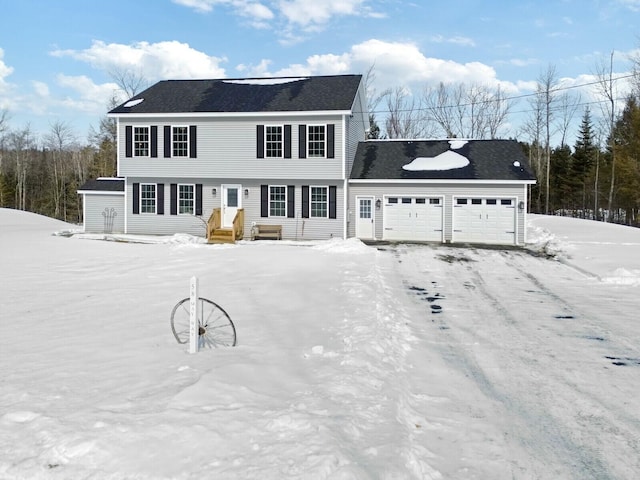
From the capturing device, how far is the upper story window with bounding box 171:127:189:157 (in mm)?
20406

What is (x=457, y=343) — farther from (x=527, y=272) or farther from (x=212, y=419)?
(x=527, y=272)

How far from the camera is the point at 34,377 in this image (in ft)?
15.5

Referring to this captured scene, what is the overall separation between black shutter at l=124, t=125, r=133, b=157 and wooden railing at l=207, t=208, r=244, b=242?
454cm

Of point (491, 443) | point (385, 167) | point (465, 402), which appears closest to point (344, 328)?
point (465, 402)

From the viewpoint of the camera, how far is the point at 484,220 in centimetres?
1941

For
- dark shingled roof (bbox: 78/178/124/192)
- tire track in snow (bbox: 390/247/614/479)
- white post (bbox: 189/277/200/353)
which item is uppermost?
dark shingled roof (bbox: 78/178/124/192)

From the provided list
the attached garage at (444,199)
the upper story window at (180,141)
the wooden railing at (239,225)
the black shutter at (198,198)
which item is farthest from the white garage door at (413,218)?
the upper story window at (180,141)

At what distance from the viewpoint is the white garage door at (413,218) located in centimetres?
1983

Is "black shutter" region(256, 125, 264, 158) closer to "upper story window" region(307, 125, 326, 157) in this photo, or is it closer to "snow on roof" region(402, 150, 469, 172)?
"upper story window" region(307, 125, 326, 157)

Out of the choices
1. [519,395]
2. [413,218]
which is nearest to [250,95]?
[413,218]

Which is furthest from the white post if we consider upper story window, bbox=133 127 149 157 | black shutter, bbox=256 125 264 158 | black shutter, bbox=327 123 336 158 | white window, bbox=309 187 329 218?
upper story window, bbox=133 127 149 157

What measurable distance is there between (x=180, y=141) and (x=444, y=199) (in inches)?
442

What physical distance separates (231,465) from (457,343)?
4.17m

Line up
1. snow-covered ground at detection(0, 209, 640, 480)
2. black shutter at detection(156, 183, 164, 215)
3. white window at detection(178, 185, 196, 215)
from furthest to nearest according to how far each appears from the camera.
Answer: black shutter at detection(156, 183, 164, 215)
white window at detection(178, 185, 196, 215)
snow-covered ground at detection(0, 209, 640, 480)
